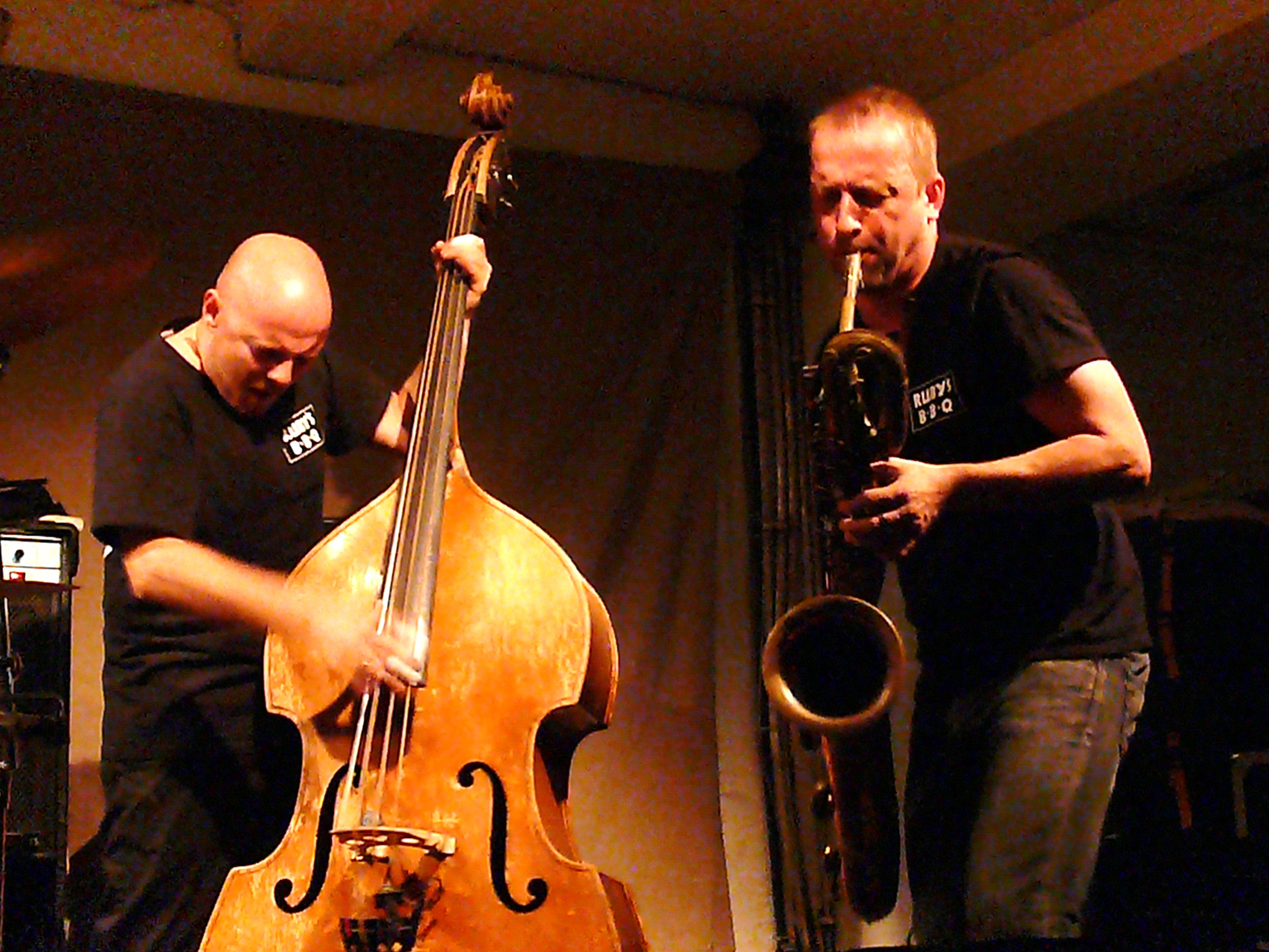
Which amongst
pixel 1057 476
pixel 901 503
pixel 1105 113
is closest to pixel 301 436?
pixel 901 503

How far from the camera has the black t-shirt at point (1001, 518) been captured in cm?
162

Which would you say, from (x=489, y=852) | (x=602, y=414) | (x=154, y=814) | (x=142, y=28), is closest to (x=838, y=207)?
(x=489, y=852)

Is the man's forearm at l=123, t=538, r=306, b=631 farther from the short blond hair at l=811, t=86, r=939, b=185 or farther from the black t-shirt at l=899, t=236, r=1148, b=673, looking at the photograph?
the short blond hair at l=811, t=86, r=939, b=185

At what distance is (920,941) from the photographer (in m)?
1.71

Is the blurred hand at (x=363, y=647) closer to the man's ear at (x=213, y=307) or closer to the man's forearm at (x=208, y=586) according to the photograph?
the man's forearm at (x=208, y=586)

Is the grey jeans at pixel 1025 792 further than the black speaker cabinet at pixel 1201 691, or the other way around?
the black speaker cabinet at pixel 1201 691

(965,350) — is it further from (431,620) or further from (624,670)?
(624,670)

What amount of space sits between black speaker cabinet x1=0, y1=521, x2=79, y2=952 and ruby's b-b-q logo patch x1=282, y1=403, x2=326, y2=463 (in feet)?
2.60

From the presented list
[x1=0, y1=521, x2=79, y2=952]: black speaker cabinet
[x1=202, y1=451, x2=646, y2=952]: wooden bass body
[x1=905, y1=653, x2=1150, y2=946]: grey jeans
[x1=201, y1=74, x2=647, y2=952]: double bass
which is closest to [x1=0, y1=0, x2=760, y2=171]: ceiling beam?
[x1=0, y1=521, x2=79, y2=952]: black speaker cabinet

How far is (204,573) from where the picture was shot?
1.82m

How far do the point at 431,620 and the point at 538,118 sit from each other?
8.07 feet

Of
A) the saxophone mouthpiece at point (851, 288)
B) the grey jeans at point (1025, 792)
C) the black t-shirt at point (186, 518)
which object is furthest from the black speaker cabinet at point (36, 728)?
the grey jeans at point (1025, 792)

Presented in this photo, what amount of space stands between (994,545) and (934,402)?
202mm

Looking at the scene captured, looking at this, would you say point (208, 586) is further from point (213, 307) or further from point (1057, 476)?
point (1057, 476)
